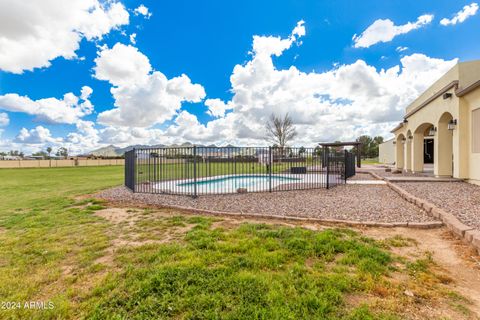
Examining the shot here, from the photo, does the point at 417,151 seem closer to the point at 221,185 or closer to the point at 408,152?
the point at 408,152

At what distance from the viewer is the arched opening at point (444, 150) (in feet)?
32.6

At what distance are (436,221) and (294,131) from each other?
30286 mm

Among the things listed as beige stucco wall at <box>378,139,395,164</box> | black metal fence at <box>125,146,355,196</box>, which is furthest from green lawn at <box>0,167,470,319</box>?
beige stucco wall at <box>378,139,395,164</box>

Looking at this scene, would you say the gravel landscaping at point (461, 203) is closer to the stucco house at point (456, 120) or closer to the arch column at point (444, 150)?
the stucco house at point (456, 120)

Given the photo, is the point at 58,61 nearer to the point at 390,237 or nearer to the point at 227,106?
the point at 227,106

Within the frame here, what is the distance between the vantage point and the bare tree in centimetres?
3275

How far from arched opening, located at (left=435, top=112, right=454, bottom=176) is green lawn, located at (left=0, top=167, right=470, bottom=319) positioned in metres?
9.46

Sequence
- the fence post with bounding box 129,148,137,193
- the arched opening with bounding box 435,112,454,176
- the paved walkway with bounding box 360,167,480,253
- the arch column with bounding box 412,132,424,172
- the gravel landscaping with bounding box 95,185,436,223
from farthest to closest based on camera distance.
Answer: the arch column with bounding box 412,132,424,172 < the arched opening with bounding box 435,112,454,176 < the fence post with bounding box 129,148,137,193 < the gravel landscaping with bounding box 95,185,436,223 < the paved walkway with bounding box 360,167,480,253

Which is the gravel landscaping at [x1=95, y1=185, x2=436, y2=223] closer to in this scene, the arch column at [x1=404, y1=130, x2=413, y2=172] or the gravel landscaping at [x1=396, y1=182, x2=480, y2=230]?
the gravel landscaping at [x1=396, y1=182, x2=480, y2=230]

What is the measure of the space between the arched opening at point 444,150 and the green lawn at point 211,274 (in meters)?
9.46

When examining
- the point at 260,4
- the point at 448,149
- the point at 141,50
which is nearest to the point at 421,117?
the point at 448,149

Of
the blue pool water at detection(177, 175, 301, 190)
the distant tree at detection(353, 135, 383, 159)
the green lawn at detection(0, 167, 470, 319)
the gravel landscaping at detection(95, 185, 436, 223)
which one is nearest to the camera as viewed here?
the green lawn at detection(0, 167, 470, 319)

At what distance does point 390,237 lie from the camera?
3.48 m

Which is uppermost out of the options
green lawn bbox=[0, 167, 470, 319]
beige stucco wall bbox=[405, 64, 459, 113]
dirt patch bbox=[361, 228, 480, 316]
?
beige stucco wall bbox=[405, 64, 459, 113]
